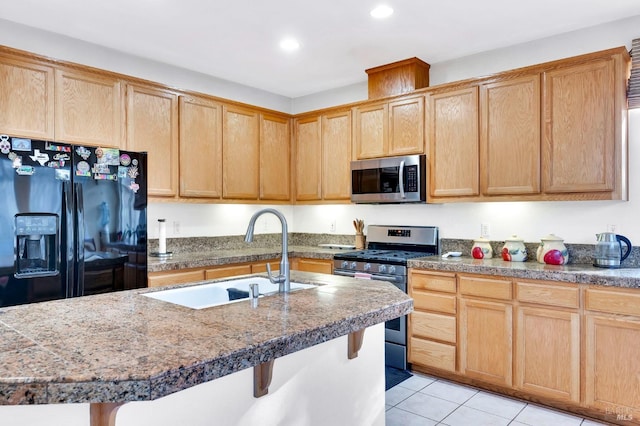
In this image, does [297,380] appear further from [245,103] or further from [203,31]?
[245,103]

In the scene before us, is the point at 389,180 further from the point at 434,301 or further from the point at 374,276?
the point at 434,301

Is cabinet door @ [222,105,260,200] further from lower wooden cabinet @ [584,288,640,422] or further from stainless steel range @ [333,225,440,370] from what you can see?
lower wooden cabinet @ [584,288,640,422]

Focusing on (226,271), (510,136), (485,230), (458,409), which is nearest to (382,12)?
(510,136)

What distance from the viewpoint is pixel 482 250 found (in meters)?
3.55

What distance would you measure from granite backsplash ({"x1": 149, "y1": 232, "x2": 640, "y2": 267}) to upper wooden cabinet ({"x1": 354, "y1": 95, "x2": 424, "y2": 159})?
940 millimetres

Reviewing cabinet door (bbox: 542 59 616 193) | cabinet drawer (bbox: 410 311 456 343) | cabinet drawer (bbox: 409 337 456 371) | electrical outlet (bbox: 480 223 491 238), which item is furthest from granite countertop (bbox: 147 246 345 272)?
cabinet door (bbox: 542 59 616 193)

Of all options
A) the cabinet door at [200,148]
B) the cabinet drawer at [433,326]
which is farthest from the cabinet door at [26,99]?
the cabinet drawer at [433,326]

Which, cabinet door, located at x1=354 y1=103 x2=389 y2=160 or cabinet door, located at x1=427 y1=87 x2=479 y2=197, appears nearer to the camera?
cabinet door, located at x1=427 y1=87 x2=479 y2=197

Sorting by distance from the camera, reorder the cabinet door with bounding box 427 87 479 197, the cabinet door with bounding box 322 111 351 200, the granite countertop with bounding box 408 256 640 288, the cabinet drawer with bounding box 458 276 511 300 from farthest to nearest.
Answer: the cabinet door with bounding box 322 111 351 200
the cabinet door with bounding box 427 87 479 197
the cabinet drawer with bounding box 458 276 511 300
the granite countertop with bounding box 408 256 640 288

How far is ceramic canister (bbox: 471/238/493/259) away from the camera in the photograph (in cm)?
354

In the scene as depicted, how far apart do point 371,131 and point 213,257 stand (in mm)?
1869

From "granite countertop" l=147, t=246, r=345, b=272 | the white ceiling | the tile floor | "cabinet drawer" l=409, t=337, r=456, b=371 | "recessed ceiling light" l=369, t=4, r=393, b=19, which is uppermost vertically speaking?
the white ceiling

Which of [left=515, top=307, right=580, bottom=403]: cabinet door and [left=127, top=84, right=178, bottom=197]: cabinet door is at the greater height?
[left=127, top=84, right=178, bottom=197]: cabinet door

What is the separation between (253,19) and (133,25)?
0.88 metres
